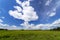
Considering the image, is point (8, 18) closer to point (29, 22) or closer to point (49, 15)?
point (29, 22)

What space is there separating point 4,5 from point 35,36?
1.73ft

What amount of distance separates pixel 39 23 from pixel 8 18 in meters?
0.38

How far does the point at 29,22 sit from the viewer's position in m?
3.31

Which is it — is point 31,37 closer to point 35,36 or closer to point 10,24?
point 35,36

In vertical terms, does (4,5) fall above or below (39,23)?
above

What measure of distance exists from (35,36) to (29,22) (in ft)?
0.61

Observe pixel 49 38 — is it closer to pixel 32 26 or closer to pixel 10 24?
pixel 32 26

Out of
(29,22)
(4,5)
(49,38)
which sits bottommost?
(49,38)

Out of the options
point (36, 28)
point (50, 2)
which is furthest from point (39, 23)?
point (50, 2)

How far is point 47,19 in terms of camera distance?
3307mm

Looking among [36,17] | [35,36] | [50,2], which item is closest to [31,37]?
[35,36]

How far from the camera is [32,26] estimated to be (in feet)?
10.8

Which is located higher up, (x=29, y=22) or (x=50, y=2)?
(x=50, y=2)

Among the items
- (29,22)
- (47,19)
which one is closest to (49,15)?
(47,19)
